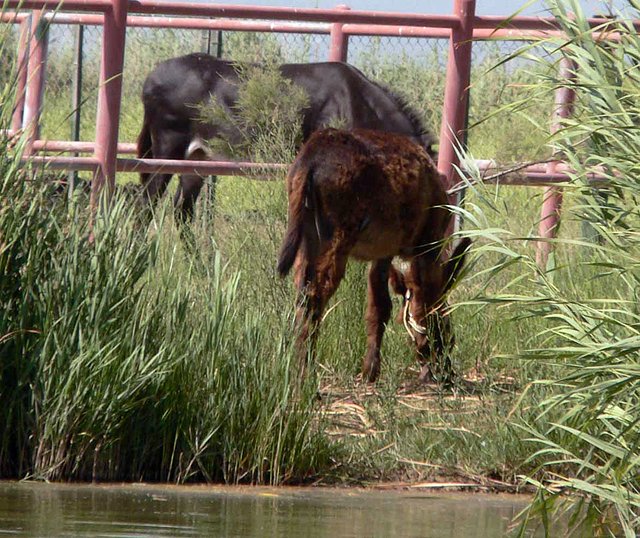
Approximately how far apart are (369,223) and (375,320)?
2.19ft

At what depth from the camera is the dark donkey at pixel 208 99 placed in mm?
11625

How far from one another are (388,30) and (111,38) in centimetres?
330

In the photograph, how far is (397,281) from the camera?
9.32 meters

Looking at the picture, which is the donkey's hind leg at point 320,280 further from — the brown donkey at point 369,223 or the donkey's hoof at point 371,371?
the donkey's hoof at point 371,371

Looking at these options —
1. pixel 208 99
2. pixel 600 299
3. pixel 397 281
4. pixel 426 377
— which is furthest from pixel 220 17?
pixel 600 299

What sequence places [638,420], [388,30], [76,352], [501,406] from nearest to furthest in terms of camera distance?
[638,420] < [76,352] < [501,406] < [388,30]

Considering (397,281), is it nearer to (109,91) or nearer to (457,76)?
(457,76)

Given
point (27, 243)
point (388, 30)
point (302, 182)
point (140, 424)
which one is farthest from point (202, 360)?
point (388, 30)

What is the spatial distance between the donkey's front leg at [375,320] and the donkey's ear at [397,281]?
0.40 m

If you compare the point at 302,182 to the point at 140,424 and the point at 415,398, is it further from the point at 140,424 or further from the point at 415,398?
the point at 140,424

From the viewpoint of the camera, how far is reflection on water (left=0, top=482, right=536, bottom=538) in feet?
18.7

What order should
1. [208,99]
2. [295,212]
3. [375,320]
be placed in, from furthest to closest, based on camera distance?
1. [208,99]
2. [375,320]
3. [295,212]

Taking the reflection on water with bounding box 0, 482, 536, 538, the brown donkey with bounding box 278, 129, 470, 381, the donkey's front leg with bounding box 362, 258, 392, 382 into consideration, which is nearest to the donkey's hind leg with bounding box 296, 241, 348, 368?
the brown donkey with bounding box 278, 129, 470, 381

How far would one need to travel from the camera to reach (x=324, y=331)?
898 cm
